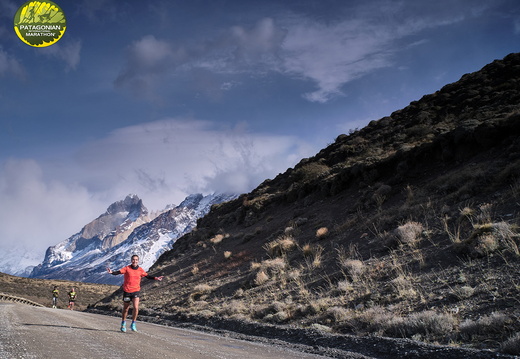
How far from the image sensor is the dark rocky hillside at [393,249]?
26.0ft

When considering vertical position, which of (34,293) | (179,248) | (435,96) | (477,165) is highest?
(435,96)

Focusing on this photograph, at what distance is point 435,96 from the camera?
133 feet

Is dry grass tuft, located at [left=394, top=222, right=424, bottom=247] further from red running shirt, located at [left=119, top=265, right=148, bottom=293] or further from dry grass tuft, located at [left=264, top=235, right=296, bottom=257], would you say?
red running shirt, located at [left=119, top=265, right=148, bottom=293]

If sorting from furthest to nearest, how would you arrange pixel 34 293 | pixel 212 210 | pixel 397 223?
pixel 34 293 → pixel 212 210 → pixel 397 223

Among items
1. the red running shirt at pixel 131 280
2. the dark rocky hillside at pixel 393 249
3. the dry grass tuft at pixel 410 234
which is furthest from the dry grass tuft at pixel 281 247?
the red running shirt at pixel 131 280

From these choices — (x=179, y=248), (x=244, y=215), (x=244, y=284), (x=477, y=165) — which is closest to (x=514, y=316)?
(x=244, y=284)

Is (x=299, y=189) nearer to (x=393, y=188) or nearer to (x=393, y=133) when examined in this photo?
(x=393, y=188)

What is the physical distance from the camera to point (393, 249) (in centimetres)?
1305

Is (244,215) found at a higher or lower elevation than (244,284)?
higher

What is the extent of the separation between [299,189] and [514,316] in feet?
78.4

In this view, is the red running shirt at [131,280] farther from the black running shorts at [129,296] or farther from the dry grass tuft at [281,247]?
the dry grass tuft at [281,247]

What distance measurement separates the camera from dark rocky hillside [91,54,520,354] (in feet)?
26.0

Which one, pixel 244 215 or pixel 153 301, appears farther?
pixel 244 215

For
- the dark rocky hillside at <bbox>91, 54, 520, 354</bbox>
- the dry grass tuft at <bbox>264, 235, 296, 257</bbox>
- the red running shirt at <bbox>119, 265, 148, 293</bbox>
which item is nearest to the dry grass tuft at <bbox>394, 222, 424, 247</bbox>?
the dark rocky hillside at <bbox>91, 54, 520, 354</bbox>
